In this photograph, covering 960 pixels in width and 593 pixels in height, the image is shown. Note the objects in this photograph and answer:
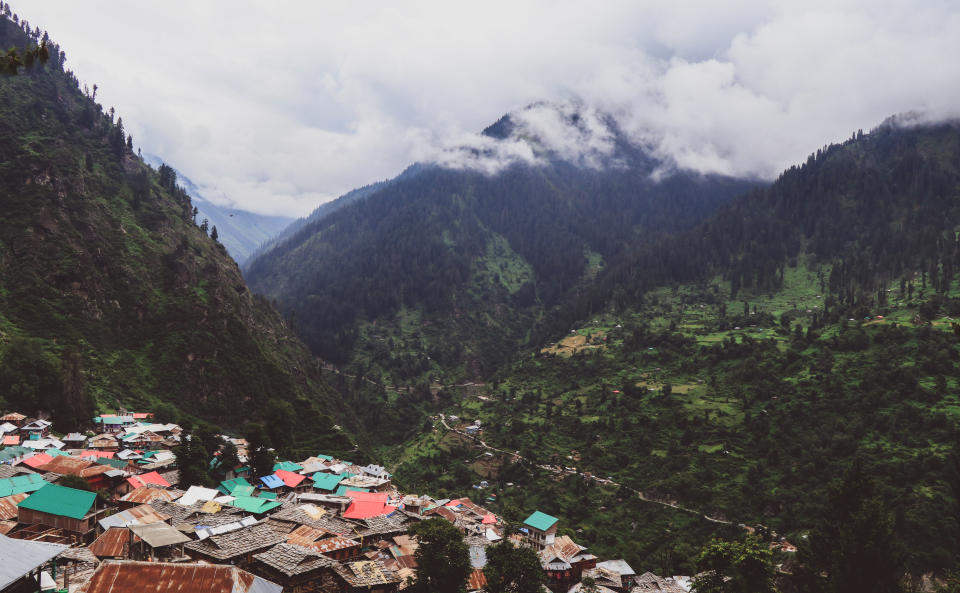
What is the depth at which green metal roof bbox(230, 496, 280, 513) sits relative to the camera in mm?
45250

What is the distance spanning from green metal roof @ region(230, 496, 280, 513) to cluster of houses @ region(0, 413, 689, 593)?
0.22 metres

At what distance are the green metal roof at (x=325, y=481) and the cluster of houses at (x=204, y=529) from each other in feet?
0.84

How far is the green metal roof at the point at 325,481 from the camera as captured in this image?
63406mm

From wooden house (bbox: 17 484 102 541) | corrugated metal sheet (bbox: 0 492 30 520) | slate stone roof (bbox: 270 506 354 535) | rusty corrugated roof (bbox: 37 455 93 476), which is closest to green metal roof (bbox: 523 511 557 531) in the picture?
slate stone roof (bbox: 270 506 354 535)

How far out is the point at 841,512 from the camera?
35500mm

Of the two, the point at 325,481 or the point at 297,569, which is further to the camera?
the point at 325,481

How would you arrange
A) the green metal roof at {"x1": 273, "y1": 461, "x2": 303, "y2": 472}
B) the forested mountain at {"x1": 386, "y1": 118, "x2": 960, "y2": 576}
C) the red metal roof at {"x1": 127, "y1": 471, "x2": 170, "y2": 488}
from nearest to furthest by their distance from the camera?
the red metal roof at {"x1": 127, "y1": 471, "x2": 170, "y2": 488}
the green metal roof at {"x1": 273, "y1": 461, "x2": 303, "y2": 472}
the forested mountain at {"x1": 386, "y1": 118, "x2": 960, "y2": 576}

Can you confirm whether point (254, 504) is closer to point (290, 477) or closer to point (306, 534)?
point (306, 534)

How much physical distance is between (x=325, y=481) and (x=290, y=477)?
4.34 metres

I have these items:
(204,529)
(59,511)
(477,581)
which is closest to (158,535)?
(204,529)

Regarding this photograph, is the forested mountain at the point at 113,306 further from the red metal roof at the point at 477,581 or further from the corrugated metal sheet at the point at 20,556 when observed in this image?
the corrugated metal sheet at the point at 20,556

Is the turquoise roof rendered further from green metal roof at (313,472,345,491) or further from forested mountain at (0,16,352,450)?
green metal roof at (313,472,345,491)

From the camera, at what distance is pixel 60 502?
3688 cm

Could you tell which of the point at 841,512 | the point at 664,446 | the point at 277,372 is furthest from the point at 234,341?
the point at 841,512
